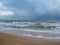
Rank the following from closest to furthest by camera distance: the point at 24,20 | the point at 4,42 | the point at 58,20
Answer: the point at 4,42, the point at 58,20, the point at 24,20

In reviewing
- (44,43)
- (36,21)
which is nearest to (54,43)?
(44,43)

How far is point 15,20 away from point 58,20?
13.6ft

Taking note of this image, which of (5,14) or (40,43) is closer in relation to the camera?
(40,43)

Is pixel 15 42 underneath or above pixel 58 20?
underneath

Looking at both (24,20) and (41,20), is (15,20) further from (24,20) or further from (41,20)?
(41,20)

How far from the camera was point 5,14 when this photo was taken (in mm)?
11273

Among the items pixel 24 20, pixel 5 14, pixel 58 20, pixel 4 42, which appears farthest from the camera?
pixel 24 20

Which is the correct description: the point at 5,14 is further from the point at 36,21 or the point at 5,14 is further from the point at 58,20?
the point at 58,20

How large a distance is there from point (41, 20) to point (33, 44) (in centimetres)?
991

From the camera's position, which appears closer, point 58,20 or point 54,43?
point 54,43

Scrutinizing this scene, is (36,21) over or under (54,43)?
over

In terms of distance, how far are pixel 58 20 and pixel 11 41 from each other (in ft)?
31.2

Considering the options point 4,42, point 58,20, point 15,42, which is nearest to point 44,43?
point 15,42

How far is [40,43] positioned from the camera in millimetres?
3775
